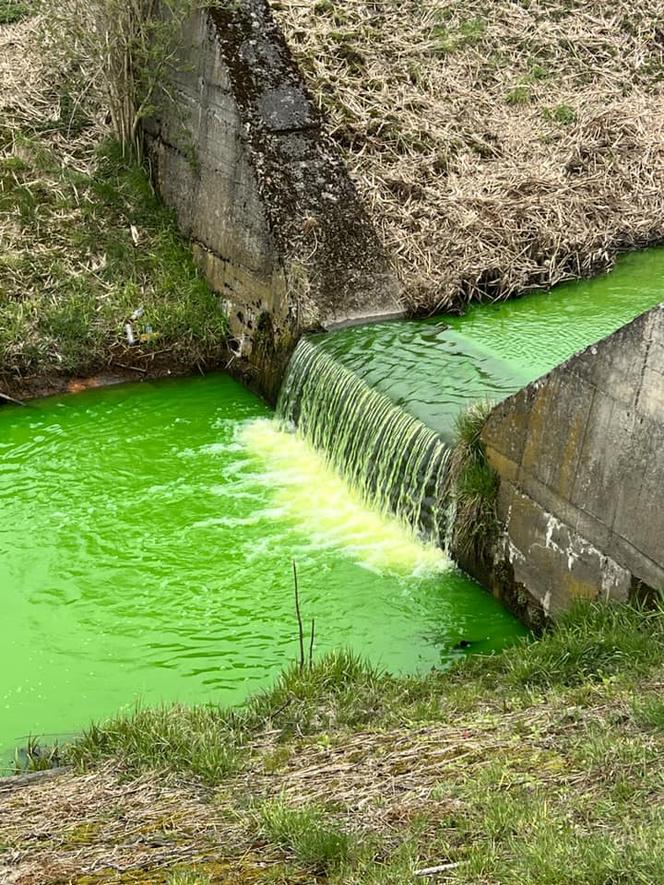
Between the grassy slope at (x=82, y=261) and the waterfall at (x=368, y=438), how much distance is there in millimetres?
1429

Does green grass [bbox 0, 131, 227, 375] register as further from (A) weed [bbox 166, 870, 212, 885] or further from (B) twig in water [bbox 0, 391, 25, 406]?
(A) weed [bbox 166, 870, 212, 885]

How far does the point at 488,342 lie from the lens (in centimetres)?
980

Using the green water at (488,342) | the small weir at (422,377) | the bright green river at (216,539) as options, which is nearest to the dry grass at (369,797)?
the bright green river at (216,539)

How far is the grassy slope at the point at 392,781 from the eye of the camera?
3.79m

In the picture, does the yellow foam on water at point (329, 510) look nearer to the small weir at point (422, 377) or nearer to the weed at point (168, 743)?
the small weir at point (422, 377)

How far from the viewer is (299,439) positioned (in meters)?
9.35

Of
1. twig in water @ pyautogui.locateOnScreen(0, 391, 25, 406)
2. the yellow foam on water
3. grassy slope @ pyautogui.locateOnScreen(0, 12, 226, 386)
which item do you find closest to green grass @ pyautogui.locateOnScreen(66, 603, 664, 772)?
the yellow foam on water

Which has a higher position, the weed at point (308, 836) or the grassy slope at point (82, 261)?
the grassy slope at point (82, 261)

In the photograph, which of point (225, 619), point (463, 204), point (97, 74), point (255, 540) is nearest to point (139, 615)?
point (225, 619)

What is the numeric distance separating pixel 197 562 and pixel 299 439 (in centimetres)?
180

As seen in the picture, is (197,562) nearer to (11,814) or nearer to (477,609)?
(477,609)

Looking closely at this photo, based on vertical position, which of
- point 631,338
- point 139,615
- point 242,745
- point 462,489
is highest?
point 631,338

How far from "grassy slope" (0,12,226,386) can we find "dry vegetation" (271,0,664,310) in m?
1.85

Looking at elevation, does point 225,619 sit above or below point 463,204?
below
